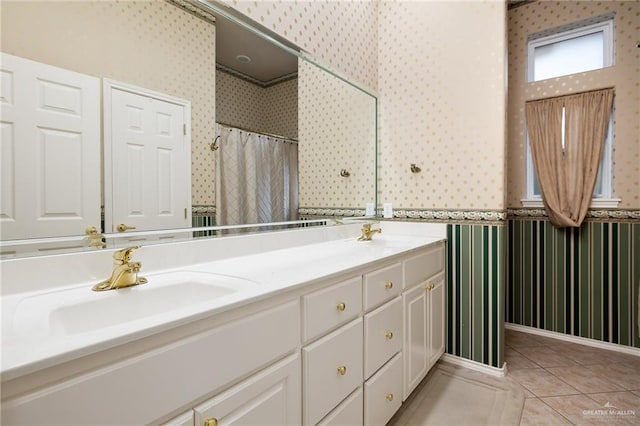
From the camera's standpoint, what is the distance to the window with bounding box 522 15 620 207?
2.48m

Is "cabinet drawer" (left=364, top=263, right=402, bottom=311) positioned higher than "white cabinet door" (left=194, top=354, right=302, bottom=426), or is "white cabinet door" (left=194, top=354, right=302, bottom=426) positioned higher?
"cabinet drawer" (left=364, top=263, right=402, bottom=311)

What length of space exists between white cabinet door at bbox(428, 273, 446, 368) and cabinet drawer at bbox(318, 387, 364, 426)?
836mm

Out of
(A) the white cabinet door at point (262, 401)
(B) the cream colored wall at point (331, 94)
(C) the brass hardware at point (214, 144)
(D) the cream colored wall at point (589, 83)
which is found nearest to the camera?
(A) the white cabinet door at point (262, 401)

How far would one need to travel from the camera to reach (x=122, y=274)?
3.22ft

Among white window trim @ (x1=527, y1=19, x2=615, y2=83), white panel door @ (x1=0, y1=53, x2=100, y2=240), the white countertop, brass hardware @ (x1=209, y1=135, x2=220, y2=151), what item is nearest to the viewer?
the white countertop

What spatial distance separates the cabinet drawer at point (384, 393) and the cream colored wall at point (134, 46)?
1.06 metres

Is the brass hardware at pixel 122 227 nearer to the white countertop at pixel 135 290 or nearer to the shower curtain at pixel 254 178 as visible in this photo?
the white countertop at pixel 135 290

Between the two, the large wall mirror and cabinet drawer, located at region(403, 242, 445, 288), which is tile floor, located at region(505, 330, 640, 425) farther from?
the large wall mirror

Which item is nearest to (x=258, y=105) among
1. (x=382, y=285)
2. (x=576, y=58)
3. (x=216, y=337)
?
(x=382, y=285)

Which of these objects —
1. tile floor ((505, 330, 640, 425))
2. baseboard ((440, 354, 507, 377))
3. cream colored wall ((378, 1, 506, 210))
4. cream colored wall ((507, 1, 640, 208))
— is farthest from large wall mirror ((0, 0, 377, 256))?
cream colored wall ((507, 1, 640, 208))

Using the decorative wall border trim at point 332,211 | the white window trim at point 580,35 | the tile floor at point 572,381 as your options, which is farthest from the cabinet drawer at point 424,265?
the white window trim at point 580,35

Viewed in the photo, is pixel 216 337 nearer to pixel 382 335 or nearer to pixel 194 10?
pixel 382 335

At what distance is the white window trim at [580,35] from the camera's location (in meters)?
2.48

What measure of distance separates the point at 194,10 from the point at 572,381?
114 inches
